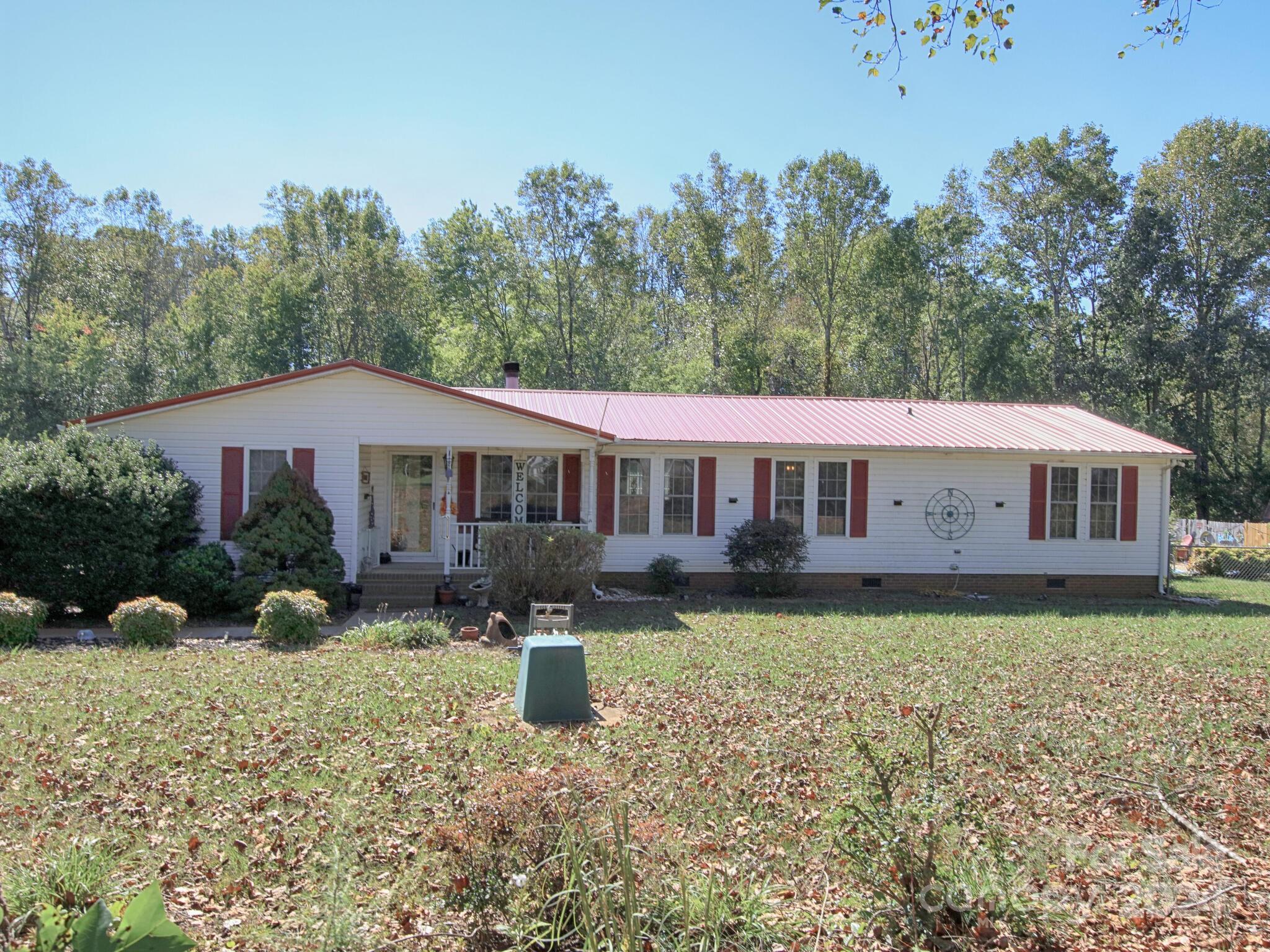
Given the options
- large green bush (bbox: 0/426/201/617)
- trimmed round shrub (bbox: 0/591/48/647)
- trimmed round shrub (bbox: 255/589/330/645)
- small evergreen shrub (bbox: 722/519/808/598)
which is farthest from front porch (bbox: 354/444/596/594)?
trimmed round shrub (bbox: 0/591/48/647)

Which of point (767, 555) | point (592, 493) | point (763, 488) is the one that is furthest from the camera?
point (763, 488)

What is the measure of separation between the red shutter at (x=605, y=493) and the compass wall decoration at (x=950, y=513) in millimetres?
5984

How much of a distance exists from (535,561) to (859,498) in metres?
6.73

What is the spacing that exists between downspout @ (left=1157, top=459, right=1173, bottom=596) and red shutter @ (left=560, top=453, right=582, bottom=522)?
11302 millimetres

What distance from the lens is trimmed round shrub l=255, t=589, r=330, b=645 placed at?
10.3 metres

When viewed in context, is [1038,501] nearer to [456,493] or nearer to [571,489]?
[571,489]

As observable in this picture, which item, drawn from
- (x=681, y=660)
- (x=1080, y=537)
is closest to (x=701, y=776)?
(x=681, y=660)

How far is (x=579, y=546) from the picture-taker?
42.7 ft

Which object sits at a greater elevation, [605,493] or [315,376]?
[315,376]

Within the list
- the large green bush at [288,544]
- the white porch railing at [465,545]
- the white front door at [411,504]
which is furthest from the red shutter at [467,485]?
the large green bush at [288,544]

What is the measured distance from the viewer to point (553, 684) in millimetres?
6809

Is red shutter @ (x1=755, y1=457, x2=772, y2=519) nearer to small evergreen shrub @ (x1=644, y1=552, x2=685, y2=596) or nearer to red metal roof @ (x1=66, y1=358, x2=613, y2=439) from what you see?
small evergreen shrub @ (x1=644, y1=552, x2=685, y2=596)

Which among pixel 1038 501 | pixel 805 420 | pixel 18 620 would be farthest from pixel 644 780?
pixel 1038 501

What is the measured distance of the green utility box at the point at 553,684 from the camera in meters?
6.78
